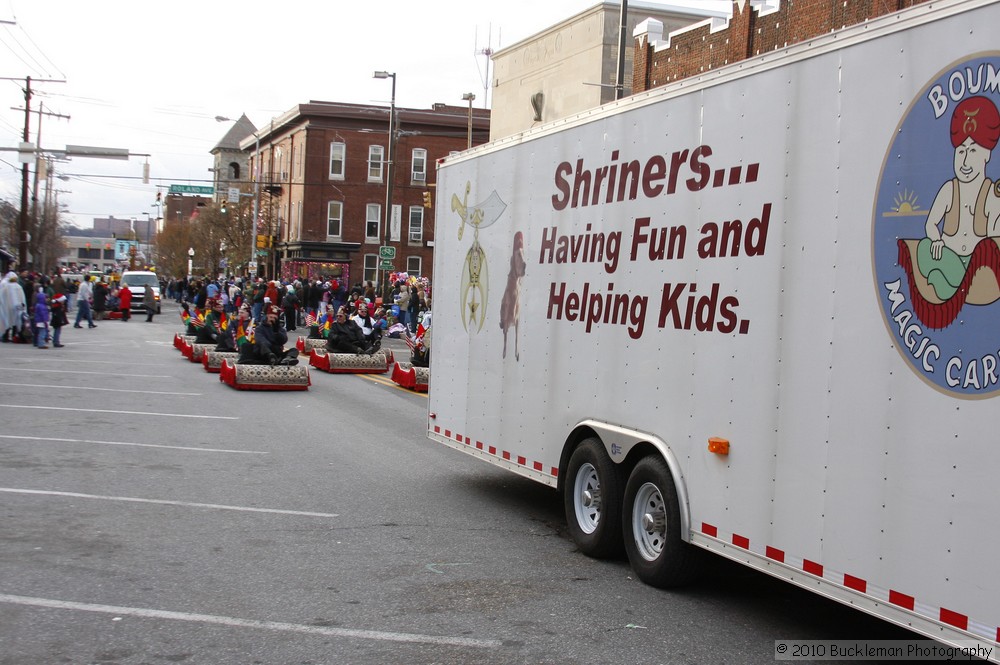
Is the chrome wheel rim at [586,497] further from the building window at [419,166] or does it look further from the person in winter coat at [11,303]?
the building window at [419,166]

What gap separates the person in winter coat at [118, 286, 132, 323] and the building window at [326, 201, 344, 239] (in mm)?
19508

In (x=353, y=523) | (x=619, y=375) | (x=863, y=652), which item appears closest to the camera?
(x=863, y=652)

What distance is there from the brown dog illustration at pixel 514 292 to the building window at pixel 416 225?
2234 inches

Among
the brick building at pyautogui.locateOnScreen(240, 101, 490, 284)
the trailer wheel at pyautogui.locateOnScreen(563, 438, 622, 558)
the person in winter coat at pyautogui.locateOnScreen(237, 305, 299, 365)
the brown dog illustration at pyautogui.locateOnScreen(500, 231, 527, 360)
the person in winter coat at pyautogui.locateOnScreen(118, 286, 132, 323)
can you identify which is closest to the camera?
the trailer wheel at pyautogui.locateOnScreen(563, 438, 622, 558)

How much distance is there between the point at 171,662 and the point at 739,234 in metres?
4.05

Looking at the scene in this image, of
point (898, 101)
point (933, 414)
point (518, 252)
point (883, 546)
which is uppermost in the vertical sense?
point (898, 101)

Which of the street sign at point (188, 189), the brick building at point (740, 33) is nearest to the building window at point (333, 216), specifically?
the street sign at point (188, 189)

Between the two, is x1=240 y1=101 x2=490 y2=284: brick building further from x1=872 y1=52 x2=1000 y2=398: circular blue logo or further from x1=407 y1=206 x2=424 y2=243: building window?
x1=872 y1=52 x2=1000 y2=398: circular blue logo

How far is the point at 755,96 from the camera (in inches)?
235

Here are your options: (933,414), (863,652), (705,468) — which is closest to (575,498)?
(705,468)

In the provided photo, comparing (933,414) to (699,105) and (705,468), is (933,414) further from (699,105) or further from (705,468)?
(699,105)

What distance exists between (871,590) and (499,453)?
15.3 feet

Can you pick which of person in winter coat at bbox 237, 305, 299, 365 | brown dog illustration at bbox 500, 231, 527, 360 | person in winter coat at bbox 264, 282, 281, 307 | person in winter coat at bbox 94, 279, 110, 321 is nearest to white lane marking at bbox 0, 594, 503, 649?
brown dog illustration at bbox 500, 231, 527, 360

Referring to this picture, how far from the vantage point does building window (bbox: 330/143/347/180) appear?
64125 millimetres
